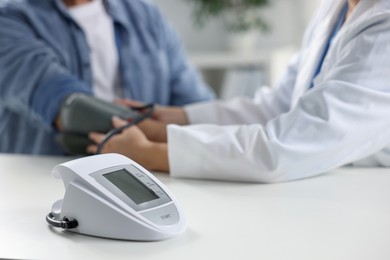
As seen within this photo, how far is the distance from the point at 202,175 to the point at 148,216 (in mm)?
354

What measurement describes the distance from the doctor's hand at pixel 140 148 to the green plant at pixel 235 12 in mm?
2510

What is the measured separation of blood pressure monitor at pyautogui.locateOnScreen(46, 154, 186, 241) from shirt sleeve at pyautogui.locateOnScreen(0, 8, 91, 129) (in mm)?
674

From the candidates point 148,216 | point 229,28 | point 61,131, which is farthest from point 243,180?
point 229,28

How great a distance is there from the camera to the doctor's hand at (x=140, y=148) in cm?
122

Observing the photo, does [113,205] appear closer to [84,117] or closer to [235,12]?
[84,117]

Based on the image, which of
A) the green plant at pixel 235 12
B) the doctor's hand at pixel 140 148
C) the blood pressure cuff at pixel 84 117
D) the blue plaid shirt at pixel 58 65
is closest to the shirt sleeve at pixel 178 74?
the blue plaid shirt at pixel 58 65

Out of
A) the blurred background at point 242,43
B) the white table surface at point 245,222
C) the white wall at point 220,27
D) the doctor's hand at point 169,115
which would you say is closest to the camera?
the white table surface at point 245,222

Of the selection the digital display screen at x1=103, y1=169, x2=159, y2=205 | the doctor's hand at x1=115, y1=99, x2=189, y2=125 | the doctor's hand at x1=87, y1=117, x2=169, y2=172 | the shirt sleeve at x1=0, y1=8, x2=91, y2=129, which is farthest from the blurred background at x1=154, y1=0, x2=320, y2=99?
the digital display screen at x1=103, y1=169, x2=159, y2=205

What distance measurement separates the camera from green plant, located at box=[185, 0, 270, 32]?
3.73 meters

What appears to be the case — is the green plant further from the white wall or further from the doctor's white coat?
the doctor's white coat

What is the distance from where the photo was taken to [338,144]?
111 cm

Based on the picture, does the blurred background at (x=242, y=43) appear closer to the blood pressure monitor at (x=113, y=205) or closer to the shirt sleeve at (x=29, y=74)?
the shirt sleeve at (x=29, y=74)

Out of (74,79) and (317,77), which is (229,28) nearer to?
(74,79)

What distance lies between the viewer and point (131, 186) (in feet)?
2.86
